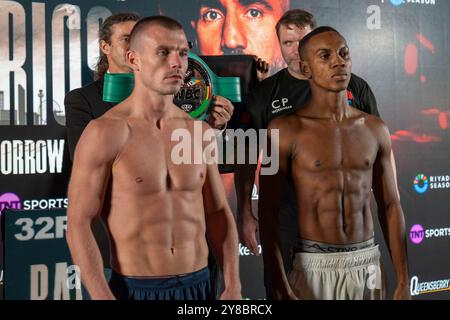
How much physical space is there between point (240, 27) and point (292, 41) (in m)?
0.63

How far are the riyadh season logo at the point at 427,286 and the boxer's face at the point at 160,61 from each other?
2.64 metres

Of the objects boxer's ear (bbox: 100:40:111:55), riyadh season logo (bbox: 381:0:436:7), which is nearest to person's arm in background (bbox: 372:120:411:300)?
boxer's ear (bbox: 100:40:111:55)

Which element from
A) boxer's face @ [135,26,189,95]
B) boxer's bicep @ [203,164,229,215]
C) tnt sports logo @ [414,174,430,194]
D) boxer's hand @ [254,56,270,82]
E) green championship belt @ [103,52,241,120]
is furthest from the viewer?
tnt sports logo @ [414,174,430,194]

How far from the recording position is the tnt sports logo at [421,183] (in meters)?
4.50

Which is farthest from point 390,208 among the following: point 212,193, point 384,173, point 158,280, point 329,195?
point 158,280

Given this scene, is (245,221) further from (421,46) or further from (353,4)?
(421,46)

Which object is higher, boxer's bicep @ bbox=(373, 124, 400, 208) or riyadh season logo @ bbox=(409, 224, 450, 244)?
boxer's bicep @ bbox=(373, 124, 400, 208)

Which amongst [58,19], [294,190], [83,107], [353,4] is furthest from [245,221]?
[353,4]

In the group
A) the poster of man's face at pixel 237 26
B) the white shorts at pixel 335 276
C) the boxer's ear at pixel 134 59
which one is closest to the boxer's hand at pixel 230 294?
the white shorts at pixel 335 276

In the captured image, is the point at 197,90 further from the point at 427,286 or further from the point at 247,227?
the point at 427,286

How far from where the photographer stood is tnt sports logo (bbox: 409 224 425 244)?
4.43 metres

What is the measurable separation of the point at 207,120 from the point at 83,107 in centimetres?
61

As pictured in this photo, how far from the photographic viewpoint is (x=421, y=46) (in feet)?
14.8

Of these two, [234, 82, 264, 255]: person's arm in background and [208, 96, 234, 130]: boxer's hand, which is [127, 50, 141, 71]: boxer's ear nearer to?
[208, 96, 234, 130]: boxer's hand
